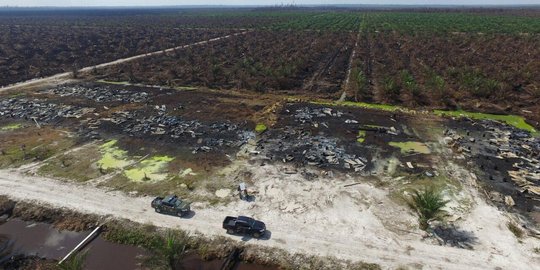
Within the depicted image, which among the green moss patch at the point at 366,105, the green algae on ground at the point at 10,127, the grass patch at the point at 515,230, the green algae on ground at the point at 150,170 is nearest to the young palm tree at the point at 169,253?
the green algae on ground at the point at 150,170

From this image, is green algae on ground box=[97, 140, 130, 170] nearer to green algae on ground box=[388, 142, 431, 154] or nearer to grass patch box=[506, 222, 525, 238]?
green algae on ground box=[388, 142, 431, 154]

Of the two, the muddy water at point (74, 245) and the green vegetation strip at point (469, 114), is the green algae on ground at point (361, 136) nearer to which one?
the green vegetation strip at point (469, 114)

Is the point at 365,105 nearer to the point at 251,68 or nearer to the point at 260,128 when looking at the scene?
the point at 260,128

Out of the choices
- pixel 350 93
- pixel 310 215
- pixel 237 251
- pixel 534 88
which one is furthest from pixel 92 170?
pixel 534 88

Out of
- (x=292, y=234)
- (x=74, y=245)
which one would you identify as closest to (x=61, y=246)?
(x=74, y=245)

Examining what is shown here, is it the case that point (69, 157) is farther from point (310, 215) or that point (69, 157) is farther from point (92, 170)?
point (310, 215)

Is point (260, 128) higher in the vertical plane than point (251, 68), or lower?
lower
